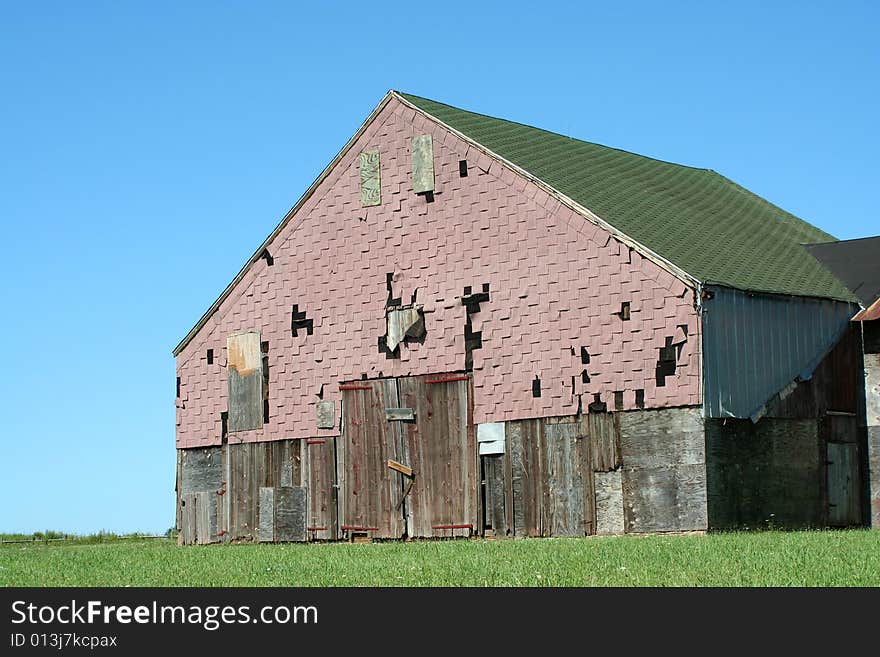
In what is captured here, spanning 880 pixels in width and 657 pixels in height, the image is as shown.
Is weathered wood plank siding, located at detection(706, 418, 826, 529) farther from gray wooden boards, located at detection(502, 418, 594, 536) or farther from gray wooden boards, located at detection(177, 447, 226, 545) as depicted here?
gray wooden boards, located at detection(177, 447, 226, 545)

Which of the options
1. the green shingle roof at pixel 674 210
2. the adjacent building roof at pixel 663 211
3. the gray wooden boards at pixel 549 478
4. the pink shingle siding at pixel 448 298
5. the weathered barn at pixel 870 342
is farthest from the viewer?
the weathered barn at pixel 870 342

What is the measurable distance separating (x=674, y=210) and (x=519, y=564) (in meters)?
17.7

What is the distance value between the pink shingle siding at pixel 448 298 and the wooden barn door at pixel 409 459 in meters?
0.48

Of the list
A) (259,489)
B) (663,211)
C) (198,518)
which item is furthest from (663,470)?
(198,518)

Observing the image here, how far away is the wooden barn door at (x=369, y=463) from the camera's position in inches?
1325

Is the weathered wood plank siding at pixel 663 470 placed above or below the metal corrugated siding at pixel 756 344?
below

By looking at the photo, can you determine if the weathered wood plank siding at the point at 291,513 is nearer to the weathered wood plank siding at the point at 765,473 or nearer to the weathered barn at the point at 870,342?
the weathered wood plank siding at the point at 765,473

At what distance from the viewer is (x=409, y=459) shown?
109 feet

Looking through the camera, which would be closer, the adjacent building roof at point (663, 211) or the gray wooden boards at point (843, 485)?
the adjacent building roof at point (663, 211)

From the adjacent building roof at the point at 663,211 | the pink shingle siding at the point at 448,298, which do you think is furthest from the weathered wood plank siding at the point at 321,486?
the adjacent building roof at the point at 663,211

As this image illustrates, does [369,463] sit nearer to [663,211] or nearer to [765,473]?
[765,473]

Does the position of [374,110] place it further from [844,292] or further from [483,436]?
[844,292]

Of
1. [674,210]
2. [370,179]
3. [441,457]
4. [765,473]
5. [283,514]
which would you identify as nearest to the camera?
[765,473]

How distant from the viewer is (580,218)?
3106cm
